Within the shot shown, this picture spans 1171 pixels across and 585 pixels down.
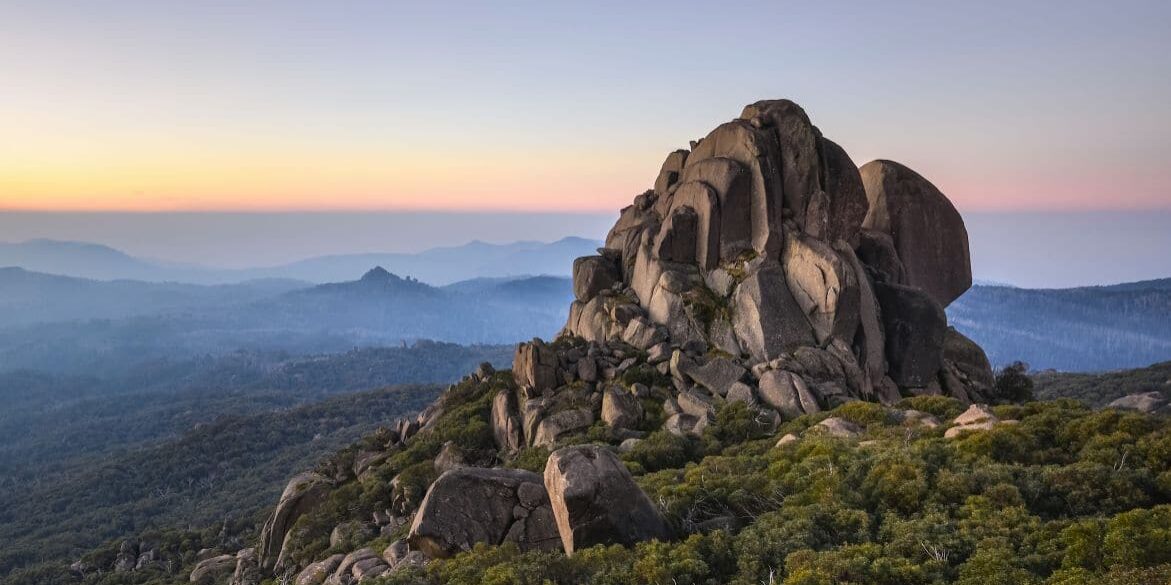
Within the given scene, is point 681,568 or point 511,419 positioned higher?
point 681,568

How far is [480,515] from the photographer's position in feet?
77.1

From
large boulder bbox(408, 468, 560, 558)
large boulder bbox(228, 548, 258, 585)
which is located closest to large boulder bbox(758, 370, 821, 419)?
large boulder bbox(408, 468, 560, 558)

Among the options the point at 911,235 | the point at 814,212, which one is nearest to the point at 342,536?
the point at 814,212

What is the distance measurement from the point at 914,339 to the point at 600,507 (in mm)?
30408

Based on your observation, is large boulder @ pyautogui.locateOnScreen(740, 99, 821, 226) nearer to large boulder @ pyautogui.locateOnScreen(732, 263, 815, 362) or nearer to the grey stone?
large boulder @ pyautogui.locateOnScreen(732, 263, 815, 362)

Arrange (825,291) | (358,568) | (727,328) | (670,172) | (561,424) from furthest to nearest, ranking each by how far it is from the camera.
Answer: (670,172) → (727,328) → (825,291) → (561,424) → (358,568)

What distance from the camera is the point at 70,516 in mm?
129250

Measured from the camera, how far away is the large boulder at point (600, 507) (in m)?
20.8

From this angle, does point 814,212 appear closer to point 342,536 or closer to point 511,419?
point 511,419

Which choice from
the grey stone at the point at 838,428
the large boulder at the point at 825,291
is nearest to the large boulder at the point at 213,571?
the grey stone at the point at 838,428

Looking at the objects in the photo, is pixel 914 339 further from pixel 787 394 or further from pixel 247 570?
pixel 247 570

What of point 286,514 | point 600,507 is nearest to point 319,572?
point 600,507

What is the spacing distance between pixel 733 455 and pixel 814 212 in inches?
797

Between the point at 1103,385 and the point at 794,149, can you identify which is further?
the point at 1103,385
